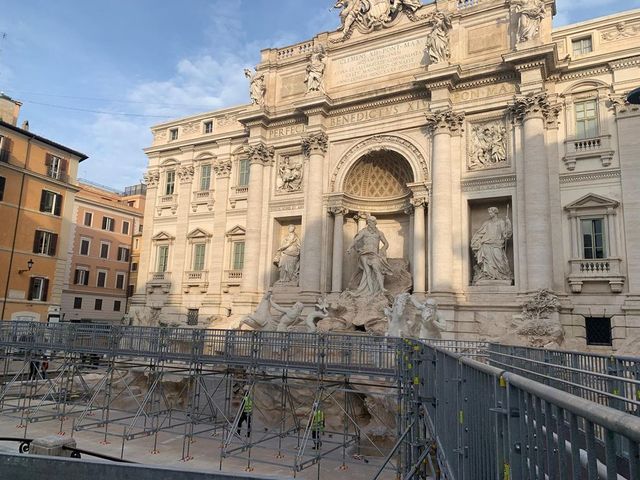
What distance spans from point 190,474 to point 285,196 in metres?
24.7

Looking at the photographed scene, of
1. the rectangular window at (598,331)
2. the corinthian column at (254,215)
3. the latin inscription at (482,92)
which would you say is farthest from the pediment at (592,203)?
the corinthian column at (254,215)

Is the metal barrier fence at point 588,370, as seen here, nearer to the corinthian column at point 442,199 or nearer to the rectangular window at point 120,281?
the corinthian column at point 442,199

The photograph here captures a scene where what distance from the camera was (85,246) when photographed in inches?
1731

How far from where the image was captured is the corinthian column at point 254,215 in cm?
2703

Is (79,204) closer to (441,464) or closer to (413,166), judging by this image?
(413,166)

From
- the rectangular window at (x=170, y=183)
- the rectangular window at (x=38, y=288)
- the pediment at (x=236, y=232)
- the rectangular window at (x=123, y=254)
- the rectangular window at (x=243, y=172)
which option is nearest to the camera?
the pediment at (x=236, y=232)

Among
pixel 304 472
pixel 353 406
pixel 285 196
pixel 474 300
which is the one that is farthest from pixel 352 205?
pixel 304 472

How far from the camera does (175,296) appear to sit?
30.9 meters

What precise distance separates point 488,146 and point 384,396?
1329cm

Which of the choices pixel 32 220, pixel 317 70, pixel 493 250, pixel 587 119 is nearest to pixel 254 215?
pixel 317 70

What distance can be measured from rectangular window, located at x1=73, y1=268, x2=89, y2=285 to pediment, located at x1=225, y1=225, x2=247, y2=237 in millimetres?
20812

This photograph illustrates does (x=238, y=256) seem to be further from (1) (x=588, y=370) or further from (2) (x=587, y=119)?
(1) (x=588, y=370)

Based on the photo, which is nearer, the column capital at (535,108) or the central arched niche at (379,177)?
the column capital at (535,108)

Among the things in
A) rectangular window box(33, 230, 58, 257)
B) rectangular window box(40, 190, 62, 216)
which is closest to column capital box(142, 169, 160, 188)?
rectangular window box(40, 190, 62, 216)
